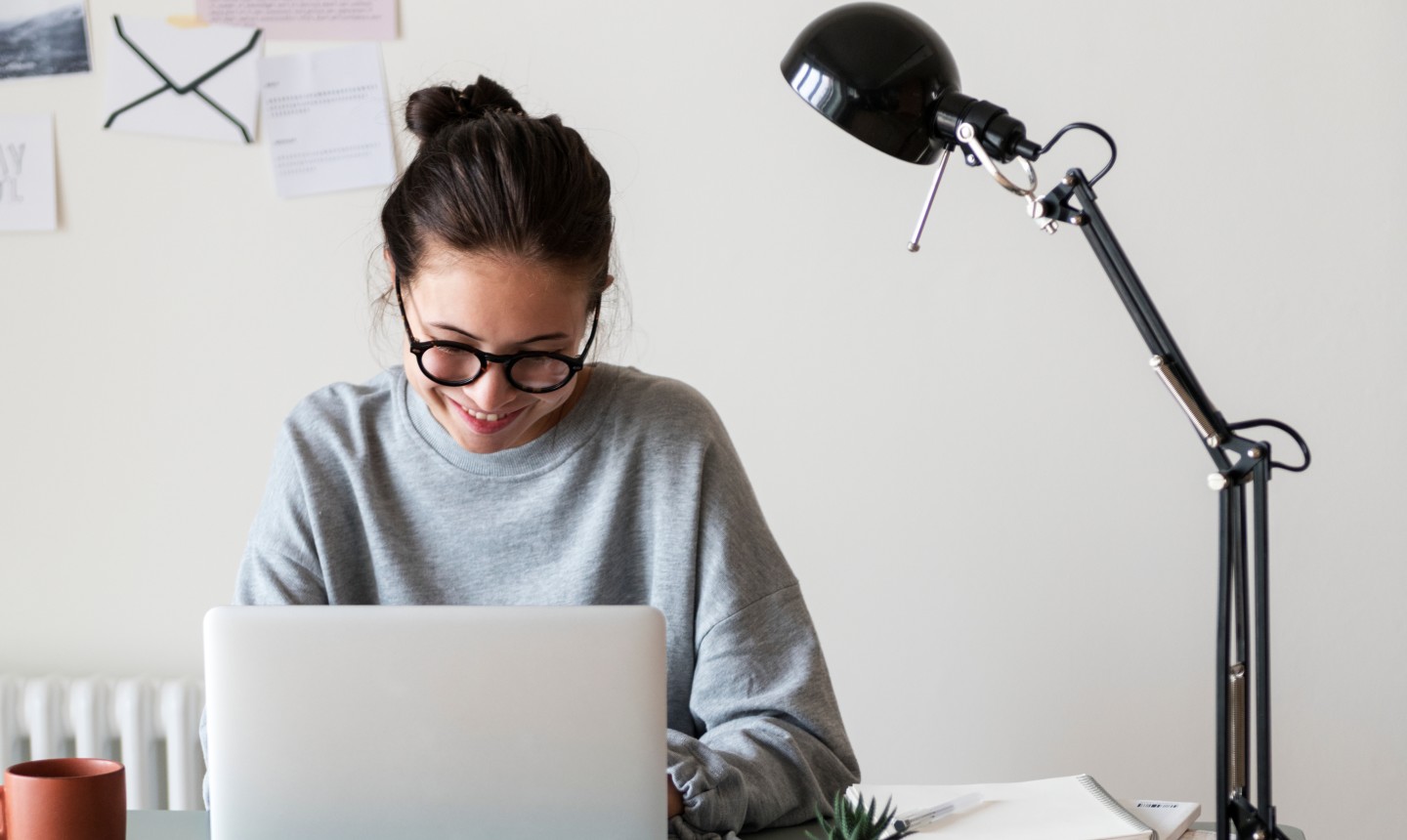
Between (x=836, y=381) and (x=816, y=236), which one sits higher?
(x=816, y=236)

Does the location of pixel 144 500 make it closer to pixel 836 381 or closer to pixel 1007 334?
pixel 836 381

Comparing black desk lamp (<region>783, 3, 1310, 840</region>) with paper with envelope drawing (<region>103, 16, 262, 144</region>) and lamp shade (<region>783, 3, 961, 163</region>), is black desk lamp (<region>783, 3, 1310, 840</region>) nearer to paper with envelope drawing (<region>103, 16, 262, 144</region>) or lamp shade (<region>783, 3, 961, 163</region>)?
lamp shade (<region>783, 3, 961, 163</region>)

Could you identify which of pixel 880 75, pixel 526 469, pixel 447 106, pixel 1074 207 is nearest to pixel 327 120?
pixel 447 106

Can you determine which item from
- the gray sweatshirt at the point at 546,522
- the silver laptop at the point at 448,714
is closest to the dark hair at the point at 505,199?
the gray sweatshirt at the point at 546,522

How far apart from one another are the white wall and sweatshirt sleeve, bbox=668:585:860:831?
2.01ft

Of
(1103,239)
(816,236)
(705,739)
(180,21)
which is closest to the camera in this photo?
(1103,239)

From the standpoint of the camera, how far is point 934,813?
3.03 ft

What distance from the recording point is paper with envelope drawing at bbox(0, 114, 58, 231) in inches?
76.5

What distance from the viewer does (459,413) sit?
1210mm

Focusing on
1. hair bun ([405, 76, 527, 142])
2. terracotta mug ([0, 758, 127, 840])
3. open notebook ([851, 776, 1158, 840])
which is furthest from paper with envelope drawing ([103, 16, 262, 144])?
open notebook ([851, 776, 1158, 840])

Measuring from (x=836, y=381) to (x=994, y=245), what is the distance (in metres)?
0.27

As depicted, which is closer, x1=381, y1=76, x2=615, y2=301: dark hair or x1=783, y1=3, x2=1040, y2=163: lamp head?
x1=783, y1=3, x2=1040, y2=163: lamp head

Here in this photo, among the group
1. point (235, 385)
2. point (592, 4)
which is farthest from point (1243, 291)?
point (235, 385)

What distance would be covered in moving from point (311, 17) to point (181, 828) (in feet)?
4.03
